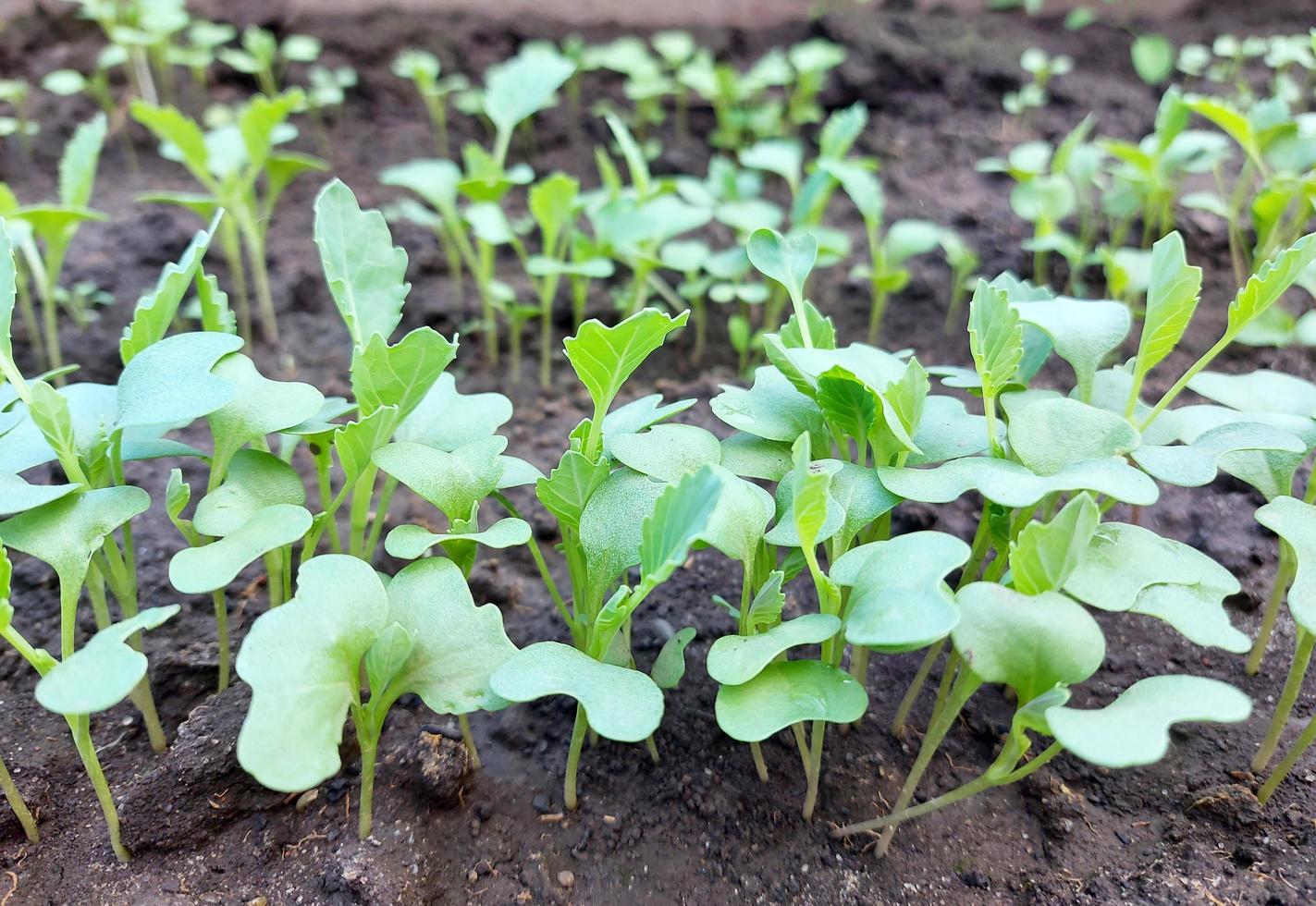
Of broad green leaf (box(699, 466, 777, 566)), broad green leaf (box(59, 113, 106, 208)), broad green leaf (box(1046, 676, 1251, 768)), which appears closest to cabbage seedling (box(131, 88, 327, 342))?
broad green leaf (box(59, 113, 106, 208))

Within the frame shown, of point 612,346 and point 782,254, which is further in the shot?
point 782,254

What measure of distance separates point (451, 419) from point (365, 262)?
0.18 meters

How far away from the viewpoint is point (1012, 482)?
30.3 inches

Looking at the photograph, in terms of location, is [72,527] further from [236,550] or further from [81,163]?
[81,163]

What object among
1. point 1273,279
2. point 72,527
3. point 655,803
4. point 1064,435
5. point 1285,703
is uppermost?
point 1273,279

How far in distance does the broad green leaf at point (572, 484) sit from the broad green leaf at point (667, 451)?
2 cm

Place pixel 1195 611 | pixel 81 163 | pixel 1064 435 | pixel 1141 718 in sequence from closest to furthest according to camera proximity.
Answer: pixel 1141 718 → pixel 1195 611 → pixel 1064 435 → pixel 81 163

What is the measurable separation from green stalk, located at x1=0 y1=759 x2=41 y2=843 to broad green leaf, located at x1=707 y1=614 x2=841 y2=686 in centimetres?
61

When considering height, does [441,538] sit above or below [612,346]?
below

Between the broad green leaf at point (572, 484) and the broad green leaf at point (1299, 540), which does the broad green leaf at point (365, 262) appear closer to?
the broad green leaf at point (572, 484)

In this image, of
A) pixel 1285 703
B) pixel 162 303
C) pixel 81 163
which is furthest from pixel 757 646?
pixel 81 163

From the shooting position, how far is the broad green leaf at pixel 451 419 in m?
0.98

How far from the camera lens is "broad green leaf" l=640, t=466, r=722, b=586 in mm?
663

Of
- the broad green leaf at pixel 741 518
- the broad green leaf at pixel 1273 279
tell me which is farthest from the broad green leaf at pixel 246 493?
the broad green leaf at pixel 1273 279
